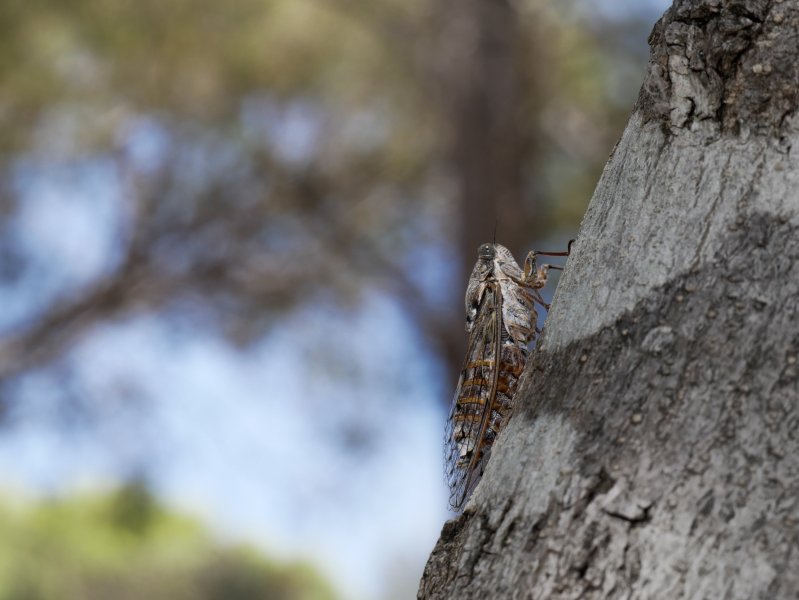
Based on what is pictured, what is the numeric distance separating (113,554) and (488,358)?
4802 millimetres

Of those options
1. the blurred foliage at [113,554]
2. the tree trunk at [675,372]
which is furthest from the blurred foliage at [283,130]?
the tree trunk at [675,372]

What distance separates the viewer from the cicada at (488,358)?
0.93 meters

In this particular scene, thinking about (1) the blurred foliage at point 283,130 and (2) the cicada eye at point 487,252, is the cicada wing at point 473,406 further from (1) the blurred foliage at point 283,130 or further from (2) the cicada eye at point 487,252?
(1) the blurred foliage at point 283,130

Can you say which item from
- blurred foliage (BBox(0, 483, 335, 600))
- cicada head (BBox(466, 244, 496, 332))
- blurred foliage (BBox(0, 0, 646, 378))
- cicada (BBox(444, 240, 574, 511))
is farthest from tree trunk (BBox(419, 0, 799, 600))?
blurred foliage (BBox(0, 483, 335, 600))

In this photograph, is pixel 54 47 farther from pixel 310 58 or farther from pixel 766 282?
pixel 766 282

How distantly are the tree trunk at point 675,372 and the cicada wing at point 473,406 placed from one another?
1.32 ft

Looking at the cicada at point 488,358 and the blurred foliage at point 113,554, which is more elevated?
the blurred foliage at point 113,554

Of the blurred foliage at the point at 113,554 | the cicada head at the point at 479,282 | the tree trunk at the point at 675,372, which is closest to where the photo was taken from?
the tree trunk at the point at 675,372

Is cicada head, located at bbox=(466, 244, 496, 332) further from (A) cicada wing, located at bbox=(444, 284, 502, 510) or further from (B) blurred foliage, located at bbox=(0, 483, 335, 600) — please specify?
(B) blurred foliage, located at bbox=(0, 483, 335, 600)

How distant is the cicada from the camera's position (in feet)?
3.04

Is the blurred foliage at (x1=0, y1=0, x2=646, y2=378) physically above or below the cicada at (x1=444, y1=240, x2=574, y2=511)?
above

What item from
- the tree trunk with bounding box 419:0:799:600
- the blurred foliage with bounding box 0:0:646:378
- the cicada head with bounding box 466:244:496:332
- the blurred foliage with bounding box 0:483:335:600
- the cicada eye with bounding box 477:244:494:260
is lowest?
the tree trunk with bounding box 419:0:799:600

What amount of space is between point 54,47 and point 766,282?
3867 mm

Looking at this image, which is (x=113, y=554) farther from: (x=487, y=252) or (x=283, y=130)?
(x=487, y=252)
